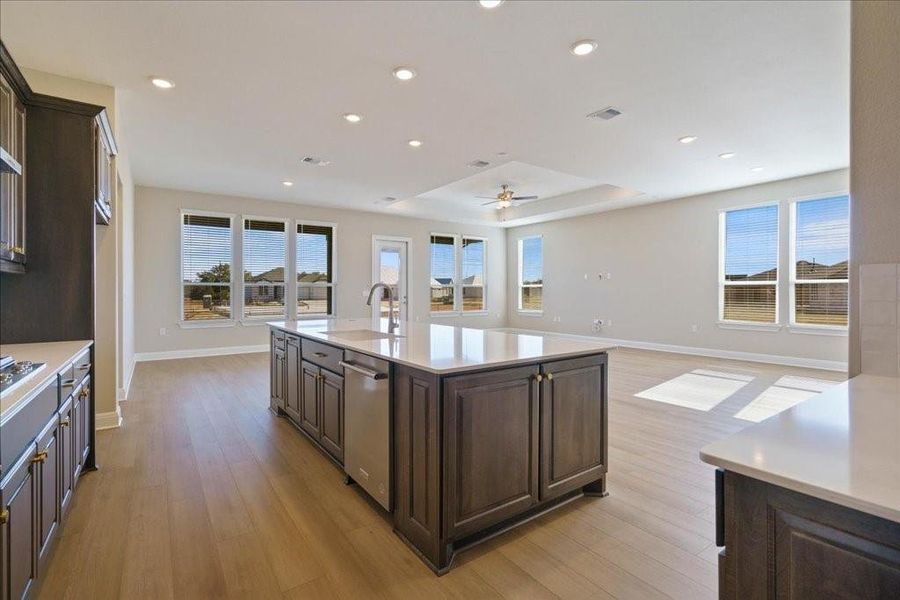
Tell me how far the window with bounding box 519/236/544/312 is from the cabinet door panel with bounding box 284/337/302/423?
7488mm

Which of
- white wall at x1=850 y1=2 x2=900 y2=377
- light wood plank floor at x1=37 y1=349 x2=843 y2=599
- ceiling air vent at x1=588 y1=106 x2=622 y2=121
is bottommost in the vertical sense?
light wood plank floor at x1=37 y1=349 x2=843 y2=599

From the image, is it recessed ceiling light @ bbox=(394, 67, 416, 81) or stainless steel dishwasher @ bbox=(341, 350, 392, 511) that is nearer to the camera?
stainless steel dishwasher @ bbox=(341, 350, 392, 511)

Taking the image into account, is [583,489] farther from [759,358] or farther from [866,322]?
[759,358]

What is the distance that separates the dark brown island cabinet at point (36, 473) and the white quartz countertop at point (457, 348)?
126cm

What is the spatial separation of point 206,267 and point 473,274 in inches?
230

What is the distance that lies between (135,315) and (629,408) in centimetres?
713

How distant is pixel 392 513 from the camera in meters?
2.10

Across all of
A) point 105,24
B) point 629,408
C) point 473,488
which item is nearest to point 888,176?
point 473,488

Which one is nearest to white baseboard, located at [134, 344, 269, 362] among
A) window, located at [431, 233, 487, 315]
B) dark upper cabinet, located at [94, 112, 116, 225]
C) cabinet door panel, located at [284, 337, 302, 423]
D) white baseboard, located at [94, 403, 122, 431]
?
white baseboard, located at [94, 403, 122, 431]

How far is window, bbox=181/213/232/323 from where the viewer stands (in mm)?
7051

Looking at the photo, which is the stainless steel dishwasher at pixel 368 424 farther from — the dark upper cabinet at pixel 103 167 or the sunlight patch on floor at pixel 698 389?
the sunlight patch on floor at pixel 698 389

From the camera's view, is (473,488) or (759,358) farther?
(759,358)

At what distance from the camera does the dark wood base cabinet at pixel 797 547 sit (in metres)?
0.65

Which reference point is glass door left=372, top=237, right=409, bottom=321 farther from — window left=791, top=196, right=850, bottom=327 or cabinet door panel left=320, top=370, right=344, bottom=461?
window left=791, top=196, right=850, bottom=327
